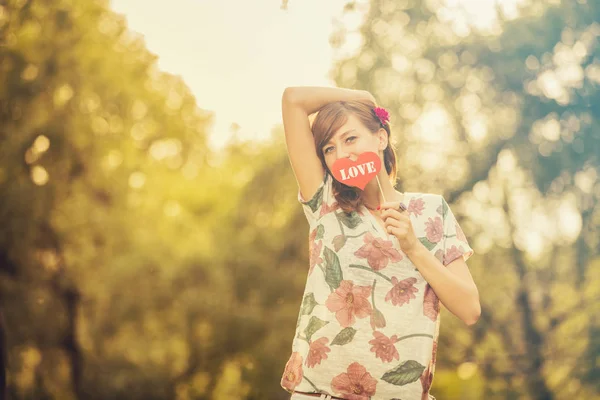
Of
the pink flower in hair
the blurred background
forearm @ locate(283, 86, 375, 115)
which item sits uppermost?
forearm @ locate(283, 86, 375, 115)

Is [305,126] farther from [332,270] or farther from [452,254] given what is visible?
[452,254]

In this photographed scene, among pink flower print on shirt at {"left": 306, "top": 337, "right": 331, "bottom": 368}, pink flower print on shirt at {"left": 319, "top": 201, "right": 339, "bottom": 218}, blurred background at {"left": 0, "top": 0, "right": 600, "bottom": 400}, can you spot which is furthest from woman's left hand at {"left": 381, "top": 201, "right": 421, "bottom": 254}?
blurred background at {"left": 0, "top": 0, "right": 600, "bottom": 400}

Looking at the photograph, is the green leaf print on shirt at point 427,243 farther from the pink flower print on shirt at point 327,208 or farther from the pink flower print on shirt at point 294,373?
the pink flower print on shirt at point 294,373

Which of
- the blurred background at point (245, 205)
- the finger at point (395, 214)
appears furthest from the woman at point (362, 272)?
the blurred background at point (245, 205)

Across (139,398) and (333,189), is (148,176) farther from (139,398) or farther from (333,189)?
(333,189)

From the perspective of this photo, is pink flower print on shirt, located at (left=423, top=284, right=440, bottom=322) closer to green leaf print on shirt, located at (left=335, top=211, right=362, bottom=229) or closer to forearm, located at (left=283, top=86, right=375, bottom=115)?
green leaf print on shirt, located at (left=335, top=211, right=362, bottom=229)

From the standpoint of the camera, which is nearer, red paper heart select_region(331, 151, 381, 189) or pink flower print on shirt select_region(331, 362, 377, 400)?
pink flower print on shirt select_region(331, 362, 377, 400)

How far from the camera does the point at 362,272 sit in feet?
7.16

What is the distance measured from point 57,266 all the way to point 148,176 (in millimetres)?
2148

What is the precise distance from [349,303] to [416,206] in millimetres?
386

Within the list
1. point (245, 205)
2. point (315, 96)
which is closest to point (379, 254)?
point (315, 96)

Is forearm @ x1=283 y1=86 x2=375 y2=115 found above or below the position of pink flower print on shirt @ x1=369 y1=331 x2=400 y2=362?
above

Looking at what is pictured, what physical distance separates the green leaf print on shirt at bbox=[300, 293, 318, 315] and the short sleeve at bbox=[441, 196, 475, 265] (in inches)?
16.0

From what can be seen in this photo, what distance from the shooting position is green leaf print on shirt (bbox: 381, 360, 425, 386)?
2102 mm
